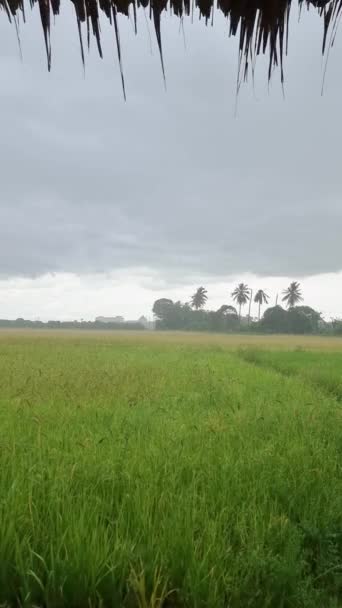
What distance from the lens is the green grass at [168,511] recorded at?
1.77m

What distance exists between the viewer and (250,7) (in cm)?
200

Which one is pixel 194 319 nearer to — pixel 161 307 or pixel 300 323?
pixel 161 307

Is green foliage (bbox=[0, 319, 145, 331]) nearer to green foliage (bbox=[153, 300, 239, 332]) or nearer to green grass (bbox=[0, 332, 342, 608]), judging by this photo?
green foliage (bbox=[153, 300, 239, 332])

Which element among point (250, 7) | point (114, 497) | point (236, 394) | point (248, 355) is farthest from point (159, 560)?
point (248, 355)

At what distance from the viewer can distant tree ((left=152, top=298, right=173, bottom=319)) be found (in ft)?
320

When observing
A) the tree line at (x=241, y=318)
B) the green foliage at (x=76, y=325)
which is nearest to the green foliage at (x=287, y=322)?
the tree line at (x=241, y=318)

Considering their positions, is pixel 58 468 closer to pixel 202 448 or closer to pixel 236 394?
pixel 202 448

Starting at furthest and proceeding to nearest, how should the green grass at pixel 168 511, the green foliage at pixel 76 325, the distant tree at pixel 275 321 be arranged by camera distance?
the green foliage at pixel 76 325, the distant tree at pixel 275 321, the green grass at pixel 168 511

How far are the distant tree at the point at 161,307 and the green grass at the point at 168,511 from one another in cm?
9156

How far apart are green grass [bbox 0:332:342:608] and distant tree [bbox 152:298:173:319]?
91.6 m

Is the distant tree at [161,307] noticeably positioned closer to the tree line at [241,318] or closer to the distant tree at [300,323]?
the tree line at [241,318]

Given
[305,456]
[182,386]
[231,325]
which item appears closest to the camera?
[305,456]

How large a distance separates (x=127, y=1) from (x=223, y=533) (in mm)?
2976

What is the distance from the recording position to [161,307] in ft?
334
